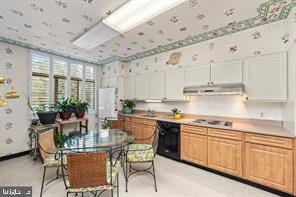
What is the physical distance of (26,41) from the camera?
3553 millimetres

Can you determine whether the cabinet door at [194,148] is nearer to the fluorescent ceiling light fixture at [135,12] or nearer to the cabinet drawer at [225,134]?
the cabinet drawer at [225,134]

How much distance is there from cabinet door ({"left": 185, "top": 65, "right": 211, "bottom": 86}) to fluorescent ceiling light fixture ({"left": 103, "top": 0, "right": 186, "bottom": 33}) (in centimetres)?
166

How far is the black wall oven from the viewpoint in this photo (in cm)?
342

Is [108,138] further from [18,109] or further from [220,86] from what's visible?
[18,109]

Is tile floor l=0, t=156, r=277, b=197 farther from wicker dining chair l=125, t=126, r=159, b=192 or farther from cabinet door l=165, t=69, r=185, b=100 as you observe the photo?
cabinet door l=165, t=69, r=185, b=100

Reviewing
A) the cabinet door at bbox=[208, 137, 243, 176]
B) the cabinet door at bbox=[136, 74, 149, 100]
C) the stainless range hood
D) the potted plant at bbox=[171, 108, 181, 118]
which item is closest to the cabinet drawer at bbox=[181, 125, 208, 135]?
the cabinet door at bbox=[208, 137, 243, 176]

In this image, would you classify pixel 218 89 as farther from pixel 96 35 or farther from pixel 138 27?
pixel 96 35

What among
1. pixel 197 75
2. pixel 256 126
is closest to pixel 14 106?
pixel 197 75

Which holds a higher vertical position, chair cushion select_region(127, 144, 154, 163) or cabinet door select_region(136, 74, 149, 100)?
cabinet door select_region(136, 74, 149, 100)

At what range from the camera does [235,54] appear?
3.06 m

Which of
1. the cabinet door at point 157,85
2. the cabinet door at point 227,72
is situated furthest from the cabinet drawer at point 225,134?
the cabinet door at point 157,85

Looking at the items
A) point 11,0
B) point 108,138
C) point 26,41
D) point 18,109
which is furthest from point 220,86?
point 18,109

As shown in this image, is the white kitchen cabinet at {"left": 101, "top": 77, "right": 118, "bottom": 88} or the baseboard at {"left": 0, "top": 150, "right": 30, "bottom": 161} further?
the white kitchen cabinet at {"left": 101, "top": 77, "right": 118, "bottom": 88}

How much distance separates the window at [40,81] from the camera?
13.2ft
